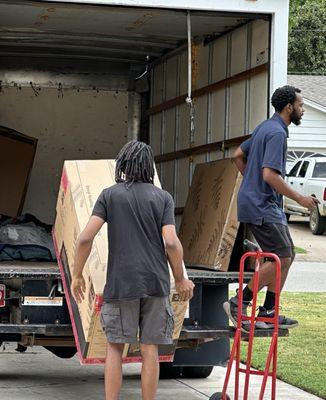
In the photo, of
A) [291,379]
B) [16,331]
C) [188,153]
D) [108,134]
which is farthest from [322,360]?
[16,331]

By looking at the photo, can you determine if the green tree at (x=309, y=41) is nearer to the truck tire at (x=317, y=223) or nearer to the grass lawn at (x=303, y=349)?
the truck tire at (x=317, y=223)

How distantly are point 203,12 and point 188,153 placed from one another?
2372mm

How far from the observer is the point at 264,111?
8.20 metres

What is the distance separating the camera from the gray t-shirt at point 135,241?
21.4 feet

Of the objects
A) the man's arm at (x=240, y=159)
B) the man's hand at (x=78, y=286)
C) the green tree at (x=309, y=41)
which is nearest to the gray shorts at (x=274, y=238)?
the man's arm at (x=240, y=159)

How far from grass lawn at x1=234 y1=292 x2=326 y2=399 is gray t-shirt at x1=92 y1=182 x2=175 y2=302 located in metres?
2.51

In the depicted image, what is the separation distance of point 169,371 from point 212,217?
1.45 meters

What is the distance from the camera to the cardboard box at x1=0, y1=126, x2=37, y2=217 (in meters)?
10.3

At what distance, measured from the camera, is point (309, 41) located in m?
43.7

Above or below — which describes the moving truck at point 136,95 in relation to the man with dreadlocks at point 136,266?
above

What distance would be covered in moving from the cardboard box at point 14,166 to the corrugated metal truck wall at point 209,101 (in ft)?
4.20

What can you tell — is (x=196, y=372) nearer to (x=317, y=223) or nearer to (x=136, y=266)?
(x=136, y=266)

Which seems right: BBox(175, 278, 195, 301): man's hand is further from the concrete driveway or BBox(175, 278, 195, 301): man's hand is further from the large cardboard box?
the concrete driveway

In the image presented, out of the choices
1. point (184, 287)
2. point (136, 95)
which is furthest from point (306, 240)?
point (184, 287)
